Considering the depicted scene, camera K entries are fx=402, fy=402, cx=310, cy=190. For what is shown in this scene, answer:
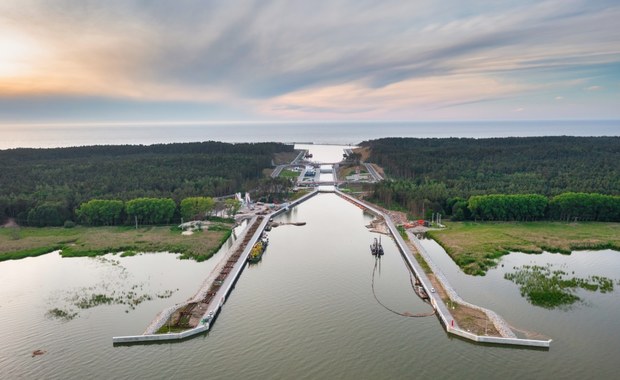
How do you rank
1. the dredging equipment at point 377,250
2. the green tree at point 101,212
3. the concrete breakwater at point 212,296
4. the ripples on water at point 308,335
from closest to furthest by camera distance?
the ripples on water at point 308,335 → the concrete breakwater at point 212,296 → the dredging equipment at point 377,250 → the green tree at point 101,212

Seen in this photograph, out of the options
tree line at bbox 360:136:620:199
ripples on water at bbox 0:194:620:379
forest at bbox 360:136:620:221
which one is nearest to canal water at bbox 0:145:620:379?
A: ripples on water at bbox 0:194:620:379

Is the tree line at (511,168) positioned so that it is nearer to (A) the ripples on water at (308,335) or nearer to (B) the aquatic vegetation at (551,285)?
(B) the aquatic vegetation at (551,285)

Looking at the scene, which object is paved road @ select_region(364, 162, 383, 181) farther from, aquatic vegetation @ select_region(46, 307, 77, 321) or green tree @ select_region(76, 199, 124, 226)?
aquatic vegetation @ select_region(46, 307, 77, 321)

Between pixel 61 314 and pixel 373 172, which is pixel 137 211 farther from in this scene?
pixel 373 172

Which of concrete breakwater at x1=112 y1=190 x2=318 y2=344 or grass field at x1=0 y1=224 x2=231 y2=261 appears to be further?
grass field at x1=0 y1=224 x2=231 y2=261

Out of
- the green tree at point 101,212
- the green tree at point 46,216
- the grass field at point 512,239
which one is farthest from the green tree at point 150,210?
the grass field at point 512,239

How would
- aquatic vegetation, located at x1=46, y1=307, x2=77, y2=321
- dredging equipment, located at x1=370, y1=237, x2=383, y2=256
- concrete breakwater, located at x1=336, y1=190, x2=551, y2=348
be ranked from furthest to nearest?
1. dredging equipment, located at x1=370, y1=237, x2=383, y2=256
2. aquatic vegetation, located at x1=46, y1=307, x2=77, y2=321
3. concrete breakwater, located at x1=336, y1=190, x2=551, y2=348
